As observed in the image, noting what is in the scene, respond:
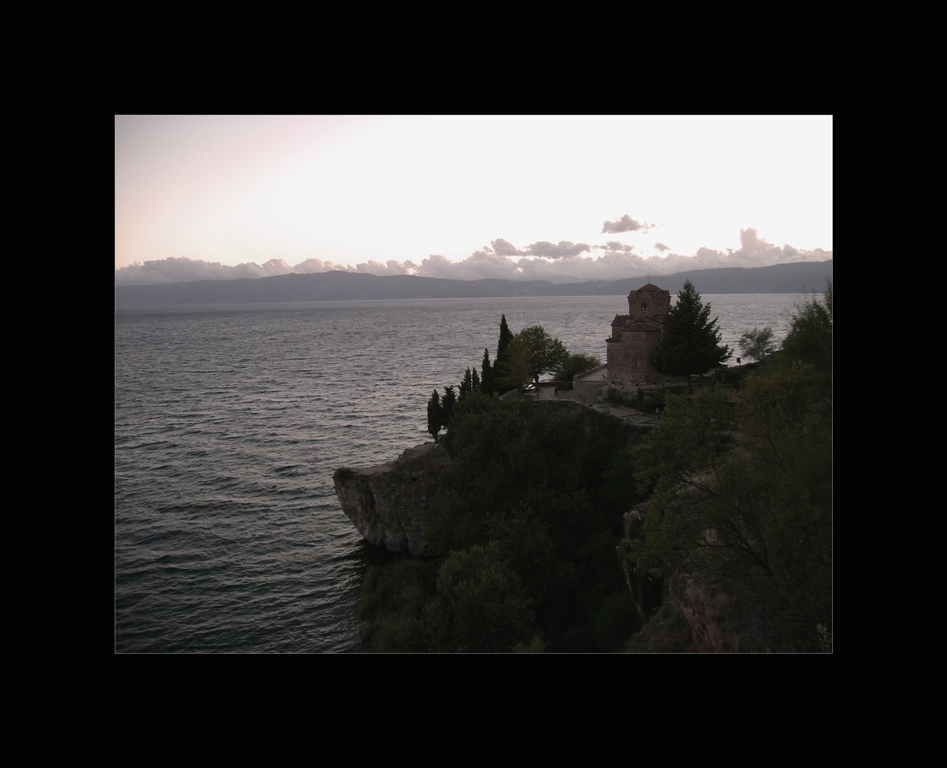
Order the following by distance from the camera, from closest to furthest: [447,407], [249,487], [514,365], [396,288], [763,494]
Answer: [763,494] → [249,487] → [447,407] → [514,365] → [396,288]

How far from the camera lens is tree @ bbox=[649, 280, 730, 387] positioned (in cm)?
2509

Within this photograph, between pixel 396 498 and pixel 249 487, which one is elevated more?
pixel 396 498

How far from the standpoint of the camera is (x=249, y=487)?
29.5 metres

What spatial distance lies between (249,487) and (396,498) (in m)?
8.92

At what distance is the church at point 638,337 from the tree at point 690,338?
1354 millimetres

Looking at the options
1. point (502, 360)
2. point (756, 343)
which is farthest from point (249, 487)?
point (756, 343)

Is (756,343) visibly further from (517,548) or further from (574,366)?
(517,548)

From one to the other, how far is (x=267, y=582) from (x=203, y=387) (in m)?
35.1

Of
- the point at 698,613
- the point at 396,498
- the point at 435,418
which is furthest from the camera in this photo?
the point at 435,418

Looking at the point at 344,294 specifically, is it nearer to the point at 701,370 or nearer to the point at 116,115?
the point at 701,370

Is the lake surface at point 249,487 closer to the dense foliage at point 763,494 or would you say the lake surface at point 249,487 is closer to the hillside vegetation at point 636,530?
the dense foliage at point 763,494

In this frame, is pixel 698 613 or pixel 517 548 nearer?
pixel 698 613

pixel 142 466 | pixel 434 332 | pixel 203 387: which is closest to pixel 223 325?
pixel 434 332
